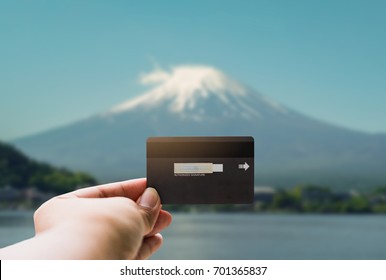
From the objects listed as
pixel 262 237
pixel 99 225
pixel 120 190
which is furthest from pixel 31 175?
pixel 99 225

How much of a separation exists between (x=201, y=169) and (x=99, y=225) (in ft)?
0.67

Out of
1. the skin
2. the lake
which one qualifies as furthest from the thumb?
the lake

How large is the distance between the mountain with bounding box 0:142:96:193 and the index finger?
899 inches

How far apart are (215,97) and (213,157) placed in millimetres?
46155

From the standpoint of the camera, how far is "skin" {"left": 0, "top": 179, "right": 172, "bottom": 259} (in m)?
0.74

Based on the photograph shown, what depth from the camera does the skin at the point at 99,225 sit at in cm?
74

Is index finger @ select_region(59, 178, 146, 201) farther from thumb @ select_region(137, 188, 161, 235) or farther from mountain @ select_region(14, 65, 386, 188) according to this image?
mountain @ select_region(14, 65, 386, 188)

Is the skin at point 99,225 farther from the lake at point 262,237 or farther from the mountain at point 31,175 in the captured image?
the mountain at point 31,175

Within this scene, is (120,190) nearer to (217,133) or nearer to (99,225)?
(99,225)

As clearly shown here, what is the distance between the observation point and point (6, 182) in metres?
28.4

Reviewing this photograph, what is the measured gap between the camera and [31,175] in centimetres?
2614

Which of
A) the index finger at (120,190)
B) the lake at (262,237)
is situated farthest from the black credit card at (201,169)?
the lake at (262,237)
